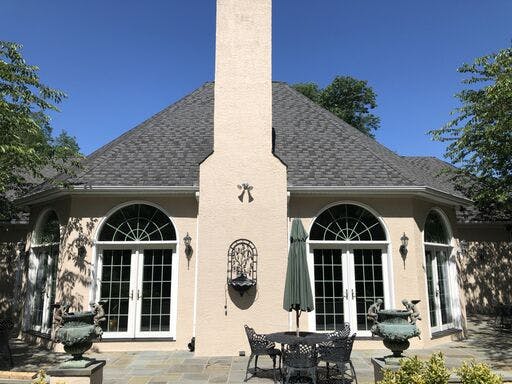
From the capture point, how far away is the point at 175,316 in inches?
385

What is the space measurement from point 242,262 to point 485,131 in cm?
751

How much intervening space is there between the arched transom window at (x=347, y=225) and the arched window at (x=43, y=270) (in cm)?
724

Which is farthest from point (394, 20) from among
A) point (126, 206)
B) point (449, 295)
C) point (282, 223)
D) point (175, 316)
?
point (175, 316)

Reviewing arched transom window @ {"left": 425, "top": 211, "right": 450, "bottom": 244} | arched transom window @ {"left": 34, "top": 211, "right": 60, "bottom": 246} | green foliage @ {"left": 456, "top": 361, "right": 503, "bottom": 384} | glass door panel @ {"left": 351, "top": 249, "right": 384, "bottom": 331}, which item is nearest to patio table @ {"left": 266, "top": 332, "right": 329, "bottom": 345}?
green foliage @ {"left": 456, "top": 361, "right": 503, "bottom": 384}

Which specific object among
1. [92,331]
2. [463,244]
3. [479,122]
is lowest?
[92,331]

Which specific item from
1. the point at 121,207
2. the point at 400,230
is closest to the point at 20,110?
the point at 121,207

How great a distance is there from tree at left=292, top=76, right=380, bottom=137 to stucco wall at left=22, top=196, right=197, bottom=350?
24523 millimetres

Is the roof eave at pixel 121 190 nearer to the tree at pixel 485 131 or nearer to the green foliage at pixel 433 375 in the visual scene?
the green foliage at pixel 433 375

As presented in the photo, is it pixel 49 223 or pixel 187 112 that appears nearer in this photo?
pixel 49 223

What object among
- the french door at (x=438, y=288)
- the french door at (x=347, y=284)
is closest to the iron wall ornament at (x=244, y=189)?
the french door at (x=347, y=284)

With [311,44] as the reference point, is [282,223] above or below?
below

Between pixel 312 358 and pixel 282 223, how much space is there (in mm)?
3736

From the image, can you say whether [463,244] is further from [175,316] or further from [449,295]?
[175,316]

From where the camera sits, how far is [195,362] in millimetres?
8398
